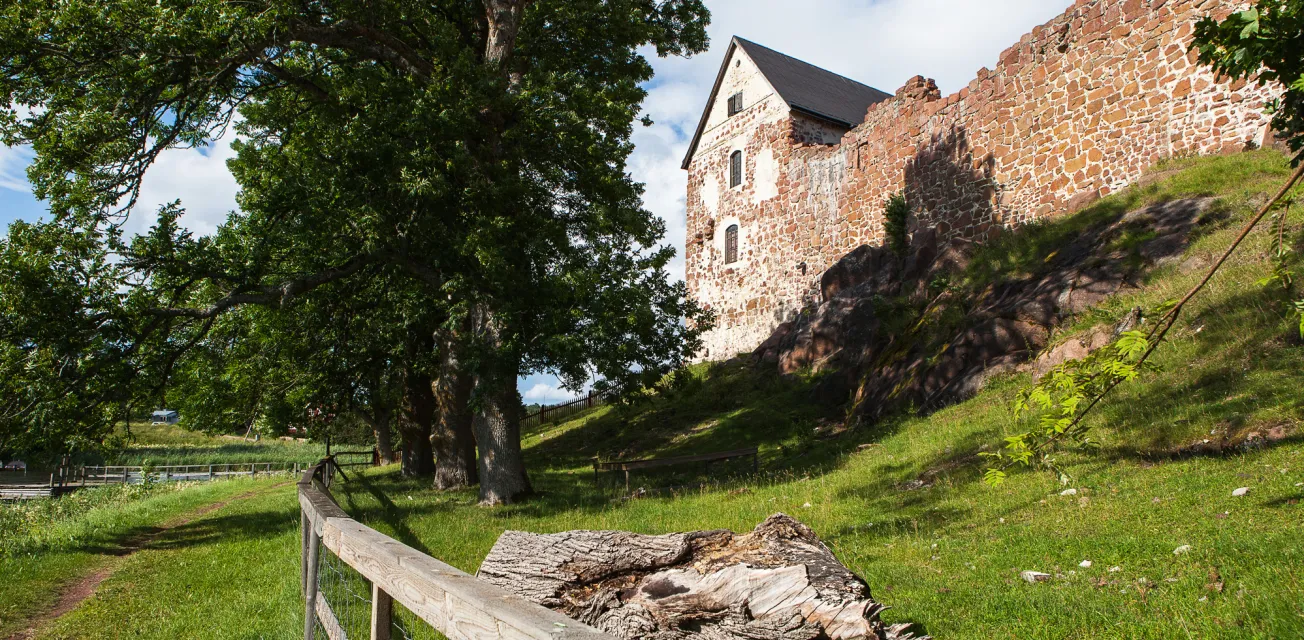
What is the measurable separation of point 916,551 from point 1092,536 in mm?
1517

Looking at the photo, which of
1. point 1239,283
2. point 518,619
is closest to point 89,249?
point 518,619

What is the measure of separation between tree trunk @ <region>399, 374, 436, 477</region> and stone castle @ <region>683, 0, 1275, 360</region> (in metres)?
12.5

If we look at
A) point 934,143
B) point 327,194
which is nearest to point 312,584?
point 327,194

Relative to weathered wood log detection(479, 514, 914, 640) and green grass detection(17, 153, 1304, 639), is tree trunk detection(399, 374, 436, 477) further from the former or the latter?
weathered wood log detection(479, 514, 914, 640)

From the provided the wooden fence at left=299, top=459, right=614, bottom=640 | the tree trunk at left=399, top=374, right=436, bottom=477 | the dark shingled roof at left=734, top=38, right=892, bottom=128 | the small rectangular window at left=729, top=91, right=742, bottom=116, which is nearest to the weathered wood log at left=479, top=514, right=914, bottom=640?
the wooden fence at left=299, top=459, right=614, bottom=640

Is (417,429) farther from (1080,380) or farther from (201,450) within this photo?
(201,450)

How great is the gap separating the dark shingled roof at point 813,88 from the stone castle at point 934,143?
107mm

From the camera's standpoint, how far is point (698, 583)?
179 inches

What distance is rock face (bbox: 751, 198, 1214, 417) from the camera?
483 inches

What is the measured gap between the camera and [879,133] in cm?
2231

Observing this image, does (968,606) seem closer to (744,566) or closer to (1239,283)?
(744,566)

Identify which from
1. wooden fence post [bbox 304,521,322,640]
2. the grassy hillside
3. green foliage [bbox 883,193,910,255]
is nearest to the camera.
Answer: the grassy hillside

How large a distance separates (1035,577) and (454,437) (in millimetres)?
13038

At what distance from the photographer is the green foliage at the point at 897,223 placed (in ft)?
67.7
